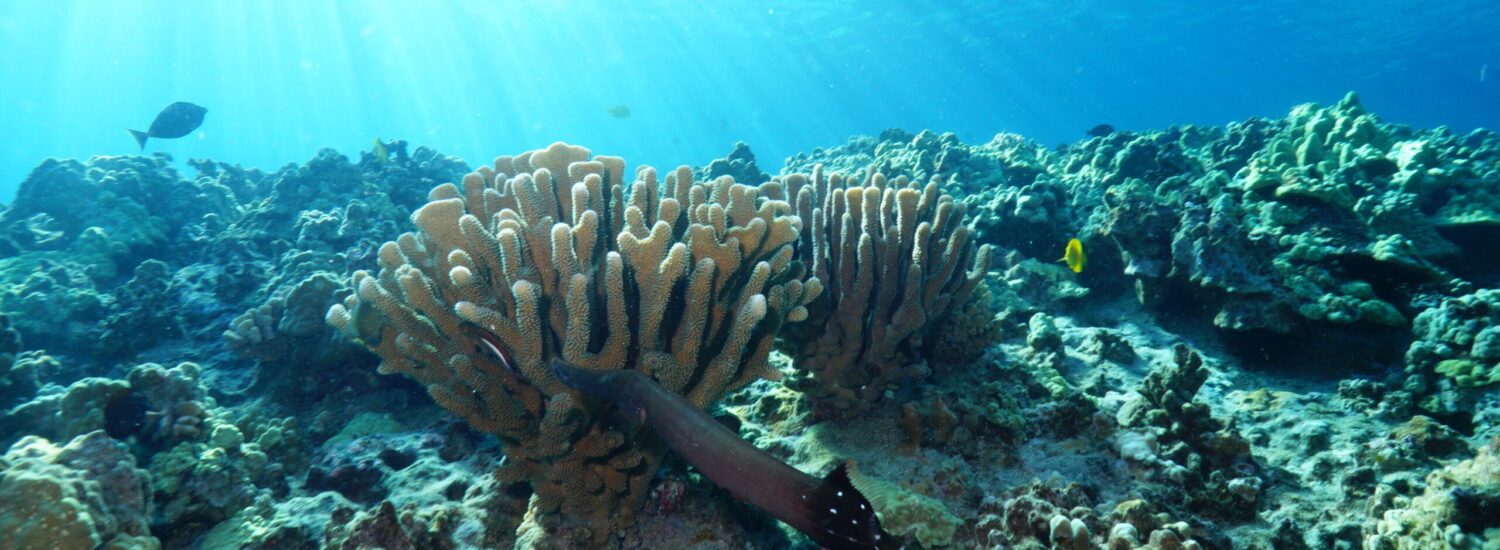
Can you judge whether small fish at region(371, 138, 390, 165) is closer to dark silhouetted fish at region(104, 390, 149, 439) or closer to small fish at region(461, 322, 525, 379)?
dark silhouetted fish at region(104, 390, 149, 439)

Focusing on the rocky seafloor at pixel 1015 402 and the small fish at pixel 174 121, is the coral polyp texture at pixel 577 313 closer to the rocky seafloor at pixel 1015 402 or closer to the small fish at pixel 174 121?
the rocky seafloor at pixel 1015 402

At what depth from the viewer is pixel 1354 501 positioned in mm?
3189

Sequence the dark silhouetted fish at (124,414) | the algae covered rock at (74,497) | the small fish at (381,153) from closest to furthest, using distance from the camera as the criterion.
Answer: the algae covered rock at (74,497)
the dark silhouetted fish at (124,414)
the small fish at (381,153)

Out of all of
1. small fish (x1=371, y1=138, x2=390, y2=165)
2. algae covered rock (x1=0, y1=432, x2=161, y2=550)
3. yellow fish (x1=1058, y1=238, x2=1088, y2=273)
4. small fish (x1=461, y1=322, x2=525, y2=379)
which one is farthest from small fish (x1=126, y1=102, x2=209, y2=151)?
yellow fish (x1=1058, y1=238, x2=1088, y2=273)

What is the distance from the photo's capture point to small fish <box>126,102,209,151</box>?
33.3ft

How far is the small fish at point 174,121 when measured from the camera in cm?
1014

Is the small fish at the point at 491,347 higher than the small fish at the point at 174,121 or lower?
lower

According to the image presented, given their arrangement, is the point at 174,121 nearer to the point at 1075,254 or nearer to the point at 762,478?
the point at 762,478

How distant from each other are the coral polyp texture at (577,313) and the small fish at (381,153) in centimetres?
1078

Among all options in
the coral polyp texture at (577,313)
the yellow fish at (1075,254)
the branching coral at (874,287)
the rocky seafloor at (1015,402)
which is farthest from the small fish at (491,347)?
the yellow fish at (1075,254)

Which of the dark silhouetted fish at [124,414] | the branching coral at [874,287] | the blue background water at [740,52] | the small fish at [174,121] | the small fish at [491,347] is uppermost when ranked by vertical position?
the blue background water at [740,52]

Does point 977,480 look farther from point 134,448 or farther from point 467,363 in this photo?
point 134,448

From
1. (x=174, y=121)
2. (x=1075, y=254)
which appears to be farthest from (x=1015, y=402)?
(x=174, y=121)

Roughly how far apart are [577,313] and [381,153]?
12668 mm
